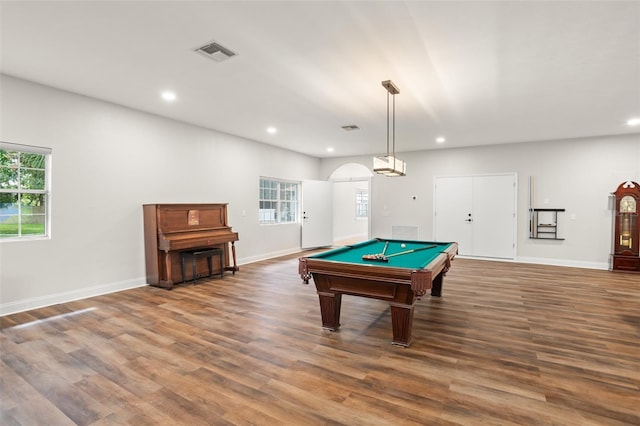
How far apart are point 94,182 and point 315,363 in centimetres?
398

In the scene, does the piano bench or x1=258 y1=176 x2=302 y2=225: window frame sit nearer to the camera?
the piano bench

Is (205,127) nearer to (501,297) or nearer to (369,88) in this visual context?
(369,88)

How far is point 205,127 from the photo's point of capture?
19.8ft

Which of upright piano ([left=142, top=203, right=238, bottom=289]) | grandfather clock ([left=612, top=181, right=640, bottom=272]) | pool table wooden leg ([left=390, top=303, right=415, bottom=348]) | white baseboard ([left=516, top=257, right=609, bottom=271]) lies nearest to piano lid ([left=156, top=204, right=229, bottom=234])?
upright piano ([left=142, top=203, right=238, bottom=289])

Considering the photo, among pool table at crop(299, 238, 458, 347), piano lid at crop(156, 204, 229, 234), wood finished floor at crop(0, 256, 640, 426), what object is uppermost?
piano lid at crop(156, 204, 229, 234)

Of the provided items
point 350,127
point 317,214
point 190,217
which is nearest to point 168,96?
point 190,217

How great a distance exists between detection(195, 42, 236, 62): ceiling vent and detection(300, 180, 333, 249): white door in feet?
18.0

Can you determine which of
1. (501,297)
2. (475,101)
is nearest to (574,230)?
(501,297)

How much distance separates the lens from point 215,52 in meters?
3.11

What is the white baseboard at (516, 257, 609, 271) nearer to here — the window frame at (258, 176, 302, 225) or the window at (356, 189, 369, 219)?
the window frame at (258, 176, 302, 225)

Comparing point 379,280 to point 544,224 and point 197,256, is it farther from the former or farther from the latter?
point 544,224

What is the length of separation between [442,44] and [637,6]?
4.39 feet

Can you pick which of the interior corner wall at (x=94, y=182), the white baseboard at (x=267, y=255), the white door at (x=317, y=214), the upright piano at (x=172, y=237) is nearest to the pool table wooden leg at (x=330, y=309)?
the upright piano at (x=172, y=237)

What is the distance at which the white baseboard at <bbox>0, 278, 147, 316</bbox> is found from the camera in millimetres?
3734
